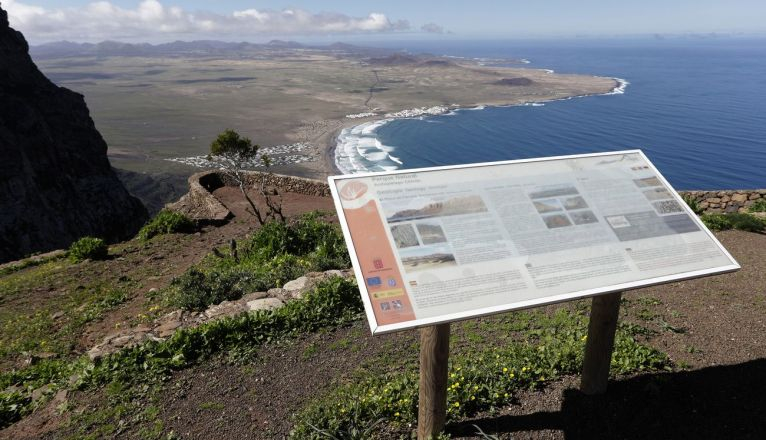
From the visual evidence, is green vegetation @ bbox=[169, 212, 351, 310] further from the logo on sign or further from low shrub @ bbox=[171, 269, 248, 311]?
the logo on sign

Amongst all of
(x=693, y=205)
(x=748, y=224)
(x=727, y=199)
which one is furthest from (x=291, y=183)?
(x=727, y=199)

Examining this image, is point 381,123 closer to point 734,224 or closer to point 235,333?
point 734,224

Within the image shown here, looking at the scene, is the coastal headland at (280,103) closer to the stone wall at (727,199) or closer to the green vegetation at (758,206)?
the stone wall at (727,199)

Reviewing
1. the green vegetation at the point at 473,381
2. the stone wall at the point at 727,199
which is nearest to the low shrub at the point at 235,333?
the green vegetation at the point at 473,381

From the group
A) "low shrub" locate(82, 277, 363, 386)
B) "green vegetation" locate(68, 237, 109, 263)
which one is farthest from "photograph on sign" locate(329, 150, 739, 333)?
"green vegetation" locate(68, 237, 109, 263)

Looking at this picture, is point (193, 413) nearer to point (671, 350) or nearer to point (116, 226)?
point (671, 350)
